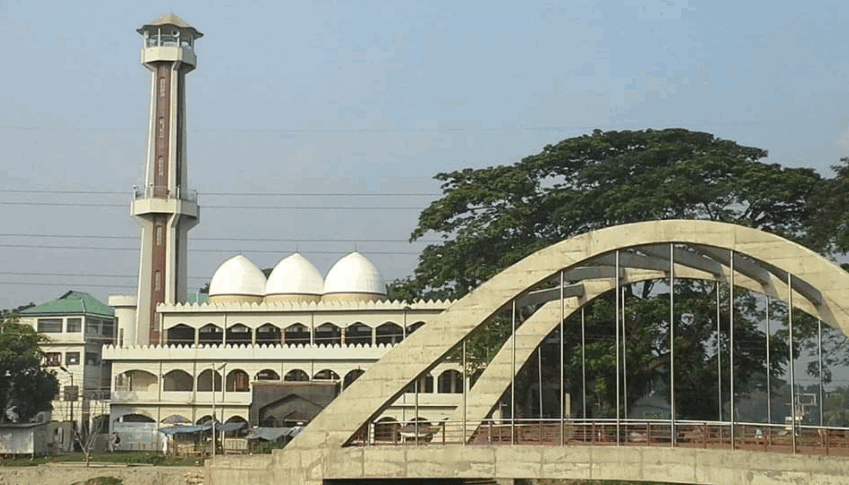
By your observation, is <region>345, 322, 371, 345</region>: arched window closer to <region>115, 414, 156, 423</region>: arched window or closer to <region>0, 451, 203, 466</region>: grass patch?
<region>115, 414, 156, 423</region>: arched window

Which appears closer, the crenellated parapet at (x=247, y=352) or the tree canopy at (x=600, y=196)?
the tree canopy at (x=600, y=196)

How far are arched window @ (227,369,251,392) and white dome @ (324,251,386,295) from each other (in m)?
6.50

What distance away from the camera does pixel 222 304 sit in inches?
2712

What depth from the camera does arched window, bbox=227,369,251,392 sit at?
67000mm

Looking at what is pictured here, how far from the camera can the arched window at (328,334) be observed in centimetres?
6825

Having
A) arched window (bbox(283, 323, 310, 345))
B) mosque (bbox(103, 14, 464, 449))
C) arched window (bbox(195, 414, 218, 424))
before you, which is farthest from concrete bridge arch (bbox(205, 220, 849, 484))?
arched window (bbox(283, 323, 310, 345))

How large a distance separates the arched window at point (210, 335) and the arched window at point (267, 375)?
14.7 ft

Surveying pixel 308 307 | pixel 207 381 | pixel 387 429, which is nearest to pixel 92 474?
pixel 387 429

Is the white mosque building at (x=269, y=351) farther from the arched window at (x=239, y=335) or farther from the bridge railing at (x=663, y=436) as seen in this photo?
the bridge railing at (x=663, y=436)

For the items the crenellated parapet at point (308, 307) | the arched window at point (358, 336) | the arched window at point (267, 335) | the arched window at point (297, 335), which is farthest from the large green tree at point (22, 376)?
the arched window at point (358, 336)

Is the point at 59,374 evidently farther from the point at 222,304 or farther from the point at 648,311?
the point at 648,311

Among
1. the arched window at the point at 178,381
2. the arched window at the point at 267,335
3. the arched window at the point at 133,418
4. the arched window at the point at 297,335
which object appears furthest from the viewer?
the arched window at the point at 267,335

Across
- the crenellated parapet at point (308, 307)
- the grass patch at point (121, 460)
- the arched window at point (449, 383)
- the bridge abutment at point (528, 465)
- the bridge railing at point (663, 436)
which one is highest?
the crenellated parapet at point (308, 307)

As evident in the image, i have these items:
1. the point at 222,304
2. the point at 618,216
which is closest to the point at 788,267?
the point at 618,216
